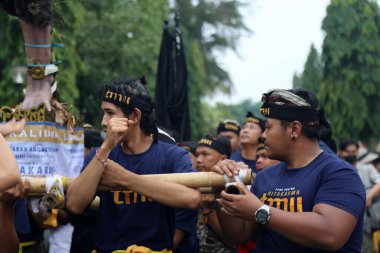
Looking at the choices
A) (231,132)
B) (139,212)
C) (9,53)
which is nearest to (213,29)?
(9,53)

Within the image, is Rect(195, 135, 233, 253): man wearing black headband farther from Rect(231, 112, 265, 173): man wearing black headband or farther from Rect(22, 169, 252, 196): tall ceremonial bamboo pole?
Rect(22, 169, 252, 196): tall ceremonial bamboo pole

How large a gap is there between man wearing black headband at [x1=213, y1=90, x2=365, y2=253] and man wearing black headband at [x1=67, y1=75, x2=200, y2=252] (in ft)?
1.37

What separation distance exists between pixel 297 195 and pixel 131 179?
105 centimetres

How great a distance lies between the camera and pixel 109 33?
73.3 feet

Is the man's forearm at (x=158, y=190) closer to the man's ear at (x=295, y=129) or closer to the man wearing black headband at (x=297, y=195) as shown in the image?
the man wearing black headband at (x=297, y=195)

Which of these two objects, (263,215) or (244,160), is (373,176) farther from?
(263,215)

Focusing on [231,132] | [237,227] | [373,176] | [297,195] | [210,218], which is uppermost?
[297,195]

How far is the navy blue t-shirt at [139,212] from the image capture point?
4.78m

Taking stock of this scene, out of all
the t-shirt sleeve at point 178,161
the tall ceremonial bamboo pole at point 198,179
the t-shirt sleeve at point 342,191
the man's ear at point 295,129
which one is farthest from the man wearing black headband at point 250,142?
the t-shirt sleeve at point 342,191

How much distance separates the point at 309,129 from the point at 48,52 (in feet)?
9.00

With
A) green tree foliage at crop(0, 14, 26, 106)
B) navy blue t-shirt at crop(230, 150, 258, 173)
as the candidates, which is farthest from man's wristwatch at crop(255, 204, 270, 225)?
green tree foliage at crop(0, 14, 26, 106)

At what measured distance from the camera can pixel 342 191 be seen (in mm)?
4090

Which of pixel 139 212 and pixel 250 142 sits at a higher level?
pixel 139 212

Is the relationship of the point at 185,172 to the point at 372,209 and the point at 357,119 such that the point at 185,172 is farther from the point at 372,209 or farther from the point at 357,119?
the point at 357,119
